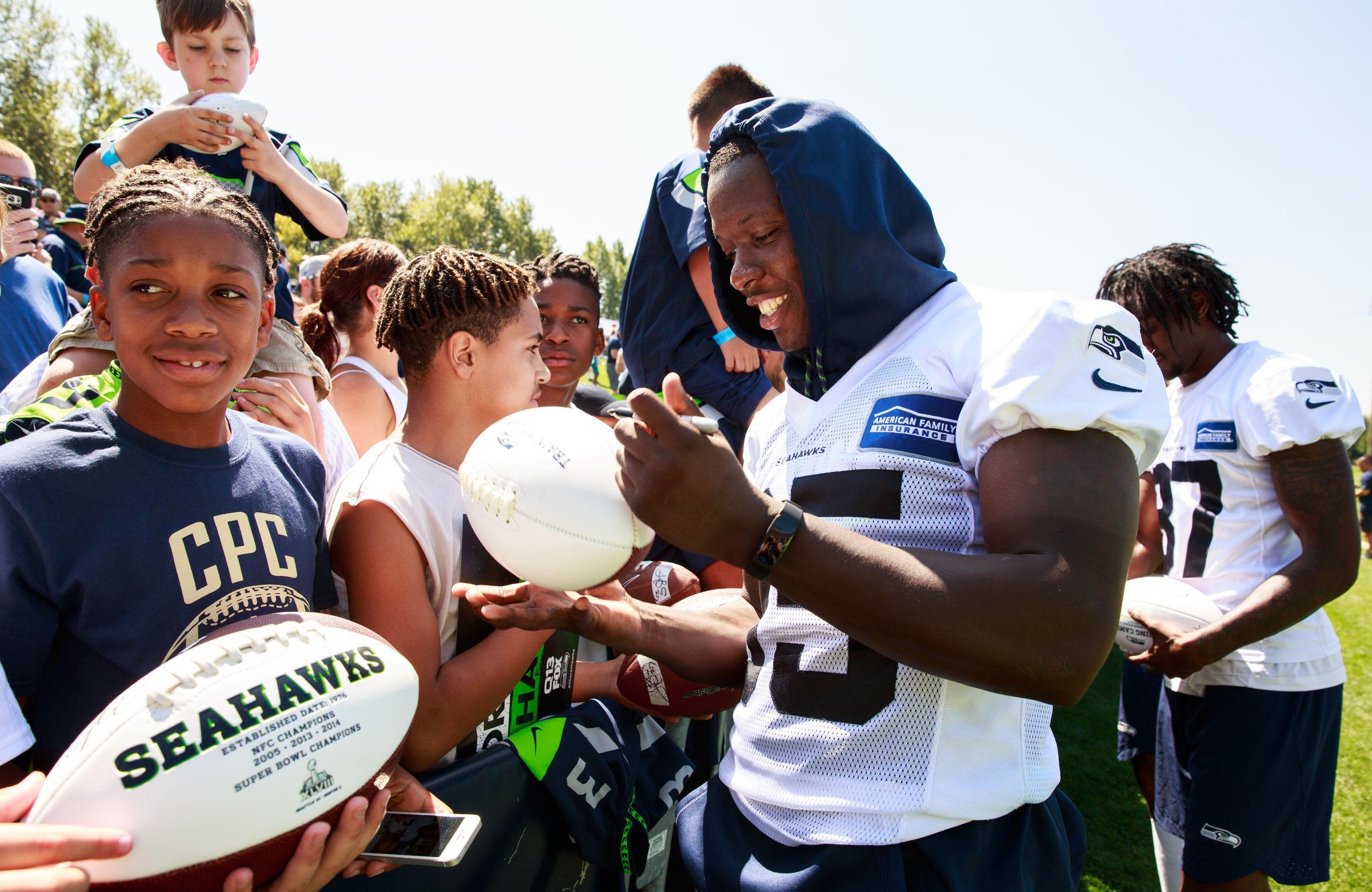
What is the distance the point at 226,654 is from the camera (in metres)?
1.37

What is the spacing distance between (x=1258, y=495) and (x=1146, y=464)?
211cm

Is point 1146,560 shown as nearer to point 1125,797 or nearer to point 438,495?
point 1125,797

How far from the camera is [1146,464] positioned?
1456mm

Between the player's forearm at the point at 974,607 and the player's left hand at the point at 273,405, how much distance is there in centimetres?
190

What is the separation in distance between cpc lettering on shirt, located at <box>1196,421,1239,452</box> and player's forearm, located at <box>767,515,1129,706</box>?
2.33 meters

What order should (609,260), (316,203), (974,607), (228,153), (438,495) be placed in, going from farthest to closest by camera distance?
(609,260) < (316,203) < (228,153) < (438,495) < (974,607)

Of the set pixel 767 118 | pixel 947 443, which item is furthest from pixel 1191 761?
pixel 767 118

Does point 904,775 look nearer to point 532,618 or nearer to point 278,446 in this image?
point 532,618

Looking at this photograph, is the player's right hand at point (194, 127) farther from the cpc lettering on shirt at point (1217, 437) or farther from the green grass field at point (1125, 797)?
the green grass field at point (1125, 797)

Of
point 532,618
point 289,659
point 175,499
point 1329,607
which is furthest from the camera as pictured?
point 1329,607

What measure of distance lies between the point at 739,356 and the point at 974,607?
2.63 m

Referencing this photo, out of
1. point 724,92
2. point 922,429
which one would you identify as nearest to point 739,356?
point 724,92

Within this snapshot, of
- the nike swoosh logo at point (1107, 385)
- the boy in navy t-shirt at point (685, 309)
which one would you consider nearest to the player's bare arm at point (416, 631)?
the nike swoosh logo at point (1107, 385)

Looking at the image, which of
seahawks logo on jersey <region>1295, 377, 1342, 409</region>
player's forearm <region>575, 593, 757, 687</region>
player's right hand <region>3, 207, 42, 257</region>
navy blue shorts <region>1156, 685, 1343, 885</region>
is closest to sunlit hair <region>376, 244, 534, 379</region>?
player's forearm <region>575, 593, 757, 687</region>
